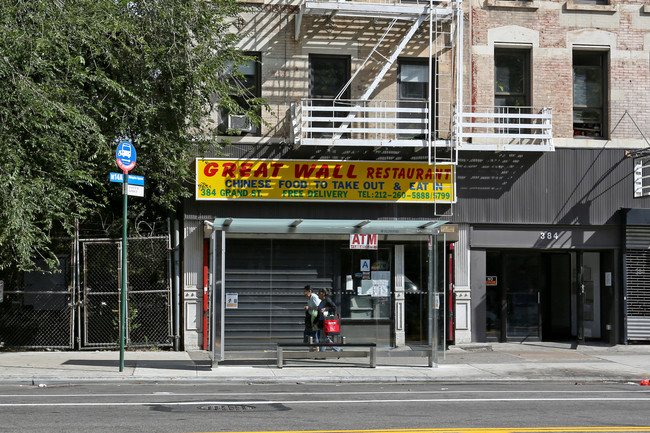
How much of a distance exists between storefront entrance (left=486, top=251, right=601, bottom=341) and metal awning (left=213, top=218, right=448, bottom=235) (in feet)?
15.4

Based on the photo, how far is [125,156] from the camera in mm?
15336

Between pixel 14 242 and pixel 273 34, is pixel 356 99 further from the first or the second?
pixel 14 242

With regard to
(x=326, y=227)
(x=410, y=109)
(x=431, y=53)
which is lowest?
(x=326, y=227)

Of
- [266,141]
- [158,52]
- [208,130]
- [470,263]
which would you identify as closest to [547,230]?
[470,263]

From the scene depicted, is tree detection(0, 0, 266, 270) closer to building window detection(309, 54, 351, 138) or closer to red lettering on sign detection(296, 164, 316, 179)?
building window detection(309, 54, 351, 138)

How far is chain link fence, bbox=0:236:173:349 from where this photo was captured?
60.6 ft

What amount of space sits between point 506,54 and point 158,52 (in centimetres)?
895

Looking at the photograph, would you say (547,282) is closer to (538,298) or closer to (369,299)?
(538,298)

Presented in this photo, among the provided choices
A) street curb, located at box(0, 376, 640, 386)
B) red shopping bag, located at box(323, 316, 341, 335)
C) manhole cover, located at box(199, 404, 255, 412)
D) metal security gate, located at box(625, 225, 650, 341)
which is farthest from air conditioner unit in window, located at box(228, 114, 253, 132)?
metal security gate, located at box(625, 225, 650, 341)

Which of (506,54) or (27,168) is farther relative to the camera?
(506,54)

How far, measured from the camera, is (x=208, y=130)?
19516mm

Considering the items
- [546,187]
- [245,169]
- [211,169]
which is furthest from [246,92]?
[546,187]

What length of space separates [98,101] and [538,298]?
464 inches

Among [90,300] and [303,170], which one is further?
[303,170]
